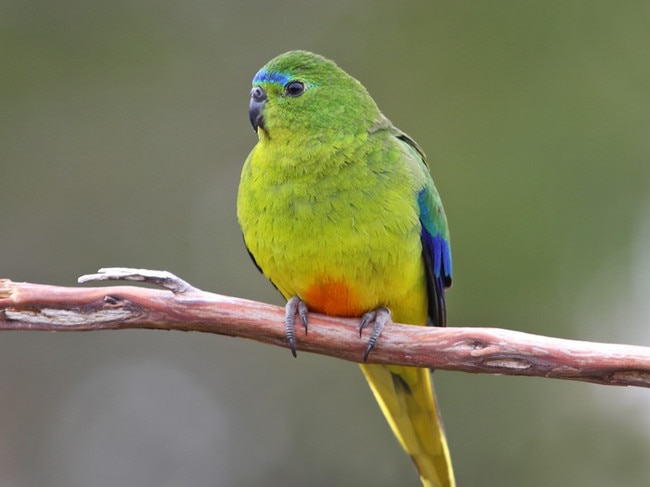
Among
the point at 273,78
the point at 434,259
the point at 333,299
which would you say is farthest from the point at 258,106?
the point at 434,259

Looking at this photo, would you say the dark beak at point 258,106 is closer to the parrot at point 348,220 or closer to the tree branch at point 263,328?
the parrot at point 348,220

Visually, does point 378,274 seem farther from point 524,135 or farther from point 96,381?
point 96,381

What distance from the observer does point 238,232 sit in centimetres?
872

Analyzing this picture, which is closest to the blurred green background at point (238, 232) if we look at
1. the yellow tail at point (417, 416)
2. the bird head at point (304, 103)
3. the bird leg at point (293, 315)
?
the yellow tail at point (417, 416)

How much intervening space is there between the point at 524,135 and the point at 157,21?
4327 mm

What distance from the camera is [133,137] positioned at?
8.98 m

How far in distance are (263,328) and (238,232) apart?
4.59m

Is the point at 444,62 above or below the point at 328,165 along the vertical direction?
above

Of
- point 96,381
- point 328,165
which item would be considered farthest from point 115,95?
point 328,165

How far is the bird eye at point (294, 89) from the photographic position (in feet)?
16.0

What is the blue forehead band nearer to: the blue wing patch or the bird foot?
the blue wing patch

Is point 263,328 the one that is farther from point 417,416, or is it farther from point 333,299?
point 417,416

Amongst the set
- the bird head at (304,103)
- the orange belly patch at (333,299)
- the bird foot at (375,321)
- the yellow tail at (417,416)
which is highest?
the bird head at (304,103)

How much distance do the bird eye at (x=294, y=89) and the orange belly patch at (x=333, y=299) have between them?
119cm
